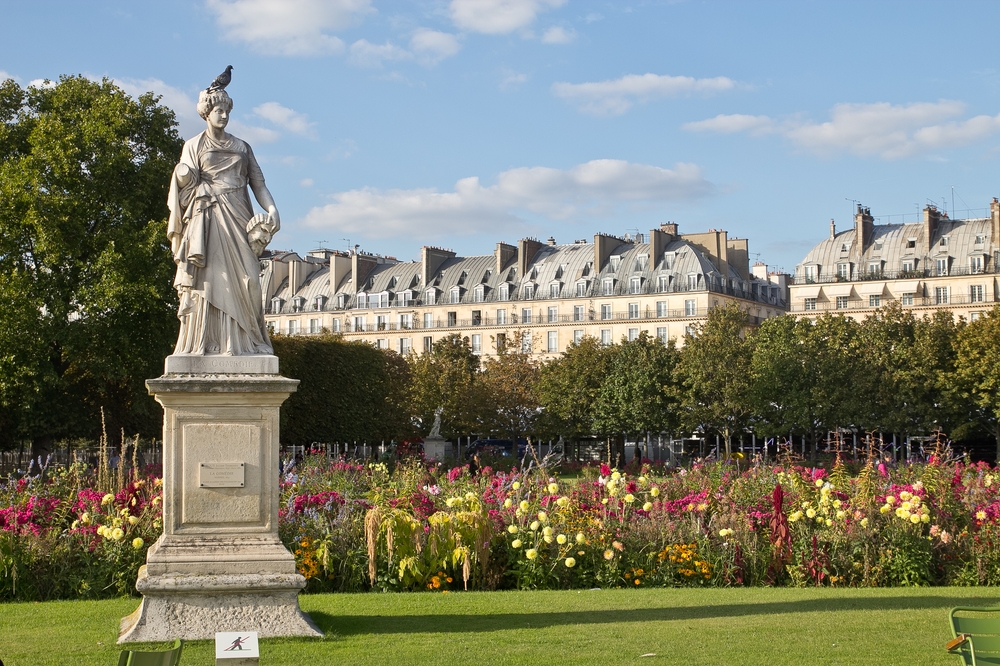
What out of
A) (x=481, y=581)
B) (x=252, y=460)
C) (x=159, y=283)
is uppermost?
(x=159, y=283)

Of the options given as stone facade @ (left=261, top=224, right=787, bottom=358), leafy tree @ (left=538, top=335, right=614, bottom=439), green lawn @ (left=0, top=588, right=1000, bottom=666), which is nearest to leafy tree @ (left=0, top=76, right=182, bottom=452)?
green lawn @ (left=0, top=588, right=1000, bottom=666)

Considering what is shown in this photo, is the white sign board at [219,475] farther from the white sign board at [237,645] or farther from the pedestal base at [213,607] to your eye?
the white sign board at [237,645]

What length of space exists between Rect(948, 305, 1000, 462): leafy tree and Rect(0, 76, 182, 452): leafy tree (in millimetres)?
31127

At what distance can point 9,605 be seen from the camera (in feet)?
36.6

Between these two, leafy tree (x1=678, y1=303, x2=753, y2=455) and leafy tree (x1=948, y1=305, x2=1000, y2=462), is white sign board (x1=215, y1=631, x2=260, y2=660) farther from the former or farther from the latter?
leafy tree (x1=678, y1=303, x2=753, y2=455)

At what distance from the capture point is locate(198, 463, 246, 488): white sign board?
9.16 m

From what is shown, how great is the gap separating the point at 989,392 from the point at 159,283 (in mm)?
32758

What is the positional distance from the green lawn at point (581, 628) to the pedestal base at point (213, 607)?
0.20 metres

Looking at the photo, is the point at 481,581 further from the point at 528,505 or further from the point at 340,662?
the point at 340,662

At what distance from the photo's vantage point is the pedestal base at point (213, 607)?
352 inches

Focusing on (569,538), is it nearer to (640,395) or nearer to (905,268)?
(640,395)

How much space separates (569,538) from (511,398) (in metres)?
49.2

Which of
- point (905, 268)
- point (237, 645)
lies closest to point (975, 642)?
point (237, 645)

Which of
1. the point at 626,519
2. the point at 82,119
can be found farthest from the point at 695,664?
the point at 82,119
